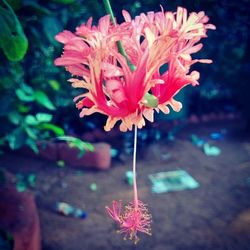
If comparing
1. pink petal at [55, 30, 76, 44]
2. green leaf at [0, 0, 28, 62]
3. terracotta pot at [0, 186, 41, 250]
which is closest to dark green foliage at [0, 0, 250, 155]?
green leaf at [0, 0, 28, 62]

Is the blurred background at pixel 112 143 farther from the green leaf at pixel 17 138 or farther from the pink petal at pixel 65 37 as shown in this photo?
the pink petal at pixel 65 37

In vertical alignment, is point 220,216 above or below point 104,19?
below

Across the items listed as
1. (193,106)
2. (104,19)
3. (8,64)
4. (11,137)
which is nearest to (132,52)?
(104,19)

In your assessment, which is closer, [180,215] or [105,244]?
[105,244]

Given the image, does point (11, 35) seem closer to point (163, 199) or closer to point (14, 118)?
point (14, 118)

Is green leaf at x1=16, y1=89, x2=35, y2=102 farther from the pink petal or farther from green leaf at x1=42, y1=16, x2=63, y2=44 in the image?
the pink petal

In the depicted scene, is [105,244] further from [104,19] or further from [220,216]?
[104,19]

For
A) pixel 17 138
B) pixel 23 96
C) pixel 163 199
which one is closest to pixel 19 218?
pixel 17 138
